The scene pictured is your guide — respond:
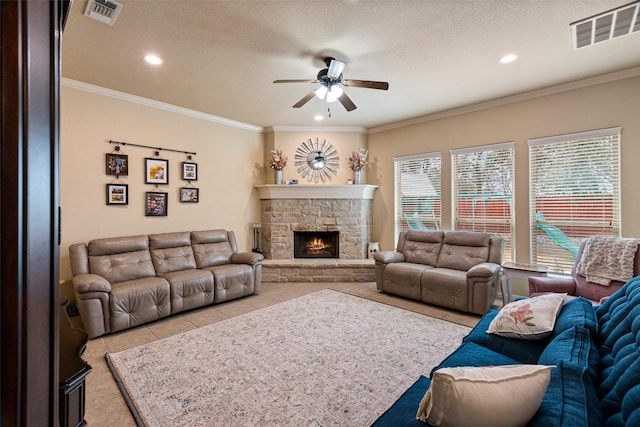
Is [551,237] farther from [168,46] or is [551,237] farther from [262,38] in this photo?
[168,46]

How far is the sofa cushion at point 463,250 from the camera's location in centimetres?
417

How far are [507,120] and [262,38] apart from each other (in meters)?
3.64

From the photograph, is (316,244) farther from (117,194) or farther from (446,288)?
(117,194)

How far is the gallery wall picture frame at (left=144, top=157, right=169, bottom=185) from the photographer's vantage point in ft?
14.4

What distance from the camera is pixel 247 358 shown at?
262 centimetres

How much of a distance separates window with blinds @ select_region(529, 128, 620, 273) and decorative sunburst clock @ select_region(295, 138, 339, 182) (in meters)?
3.24

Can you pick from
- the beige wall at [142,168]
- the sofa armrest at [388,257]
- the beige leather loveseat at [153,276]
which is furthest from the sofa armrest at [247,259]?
the sofa armrest at [388,257]

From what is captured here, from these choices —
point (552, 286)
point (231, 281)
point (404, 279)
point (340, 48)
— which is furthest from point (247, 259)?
point (552, 286)

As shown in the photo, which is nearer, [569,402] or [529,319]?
[569,402]

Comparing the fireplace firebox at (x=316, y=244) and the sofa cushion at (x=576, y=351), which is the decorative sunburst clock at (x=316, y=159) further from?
the sofa cushion at (x=576, y=351)

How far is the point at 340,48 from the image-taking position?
2.93 m

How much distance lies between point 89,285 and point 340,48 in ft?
11.4

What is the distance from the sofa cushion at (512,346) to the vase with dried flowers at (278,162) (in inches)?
172

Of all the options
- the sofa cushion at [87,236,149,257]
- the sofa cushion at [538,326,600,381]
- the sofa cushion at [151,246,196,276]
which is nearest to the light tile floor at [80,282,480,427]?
the sofa cushion at [151,246,196,276]
